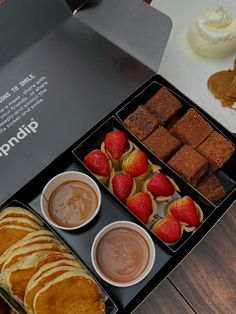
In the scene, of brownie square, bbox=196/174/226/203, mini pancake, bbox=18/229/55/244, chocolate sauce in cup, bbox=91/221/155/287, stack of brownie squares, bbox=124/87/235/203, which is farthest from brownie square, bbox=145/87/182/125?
mini pancake, bbox=18/229/55/244

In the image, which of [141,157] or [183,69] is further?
[183,69]

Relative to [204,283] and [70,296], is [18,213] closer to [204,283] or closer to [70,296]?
[70,296]

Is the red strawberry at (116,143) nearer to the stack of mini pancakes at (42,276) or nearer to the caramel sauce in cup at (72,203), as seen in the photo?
the caramel sauce in cup at (72,203)

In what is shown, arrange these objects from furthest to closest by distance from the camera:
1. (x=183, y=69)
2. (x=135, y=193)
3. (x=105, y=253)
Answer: (x=183, y=69) → (x=135, y=193) → (x=105, y=253)

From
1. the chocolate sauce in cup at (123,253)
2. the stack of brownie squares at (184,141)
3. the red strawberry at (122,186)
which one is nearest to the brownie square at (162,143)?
the stack of brownie squares at (184,141)

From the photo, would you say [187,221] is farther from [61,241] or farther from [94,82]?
[94,82]

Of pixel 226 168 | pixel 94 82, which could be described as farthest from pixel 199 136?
pixel 94 82

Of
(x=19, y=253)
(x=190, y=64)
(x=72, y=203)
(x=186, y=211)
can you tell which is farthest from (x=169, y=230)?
(x=190, y=64)
